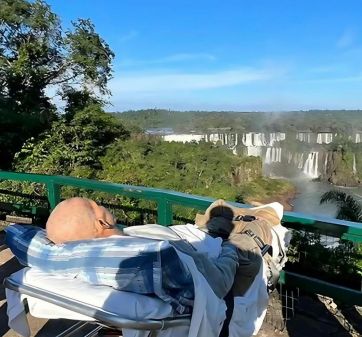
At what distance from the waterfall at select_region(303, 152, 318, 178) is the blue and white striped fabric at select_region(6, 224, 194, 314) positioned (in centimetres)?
10215

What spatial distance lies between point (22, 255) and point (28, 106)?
2567 cm

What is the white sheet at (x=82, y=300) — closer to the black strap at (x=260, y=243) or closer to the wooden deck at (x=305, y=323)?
the black strap at (x=260, y=243)

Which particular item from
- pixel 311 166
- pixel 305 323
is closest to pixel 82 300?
pixel 305 323

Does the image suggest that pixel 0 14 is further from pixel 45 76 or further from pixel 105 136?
pixel 105 136

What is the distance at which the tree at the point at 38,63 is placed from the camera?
2412 centimetres

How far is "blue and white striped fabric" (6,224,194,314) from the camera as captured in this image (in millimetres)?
1524

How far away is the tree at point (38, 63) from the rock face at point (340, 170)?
7396cm

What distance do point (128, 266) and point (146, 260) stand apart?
7 cm

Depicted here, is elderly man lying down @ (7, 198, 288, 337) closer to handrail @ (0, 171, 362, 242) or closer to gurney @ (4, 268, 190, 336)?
gurney @ (4, 268, 190, 336)

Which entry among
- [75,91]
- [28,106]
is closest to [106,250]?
[28,106]

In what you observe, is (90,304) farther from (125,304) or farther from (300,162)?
(300,162)

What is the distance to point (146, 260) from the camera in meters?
1.53

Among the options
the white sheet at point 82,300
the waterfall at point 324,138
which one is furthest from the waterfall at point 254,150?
the white sheet at point 82,300

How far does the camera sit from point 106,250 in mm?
1607
